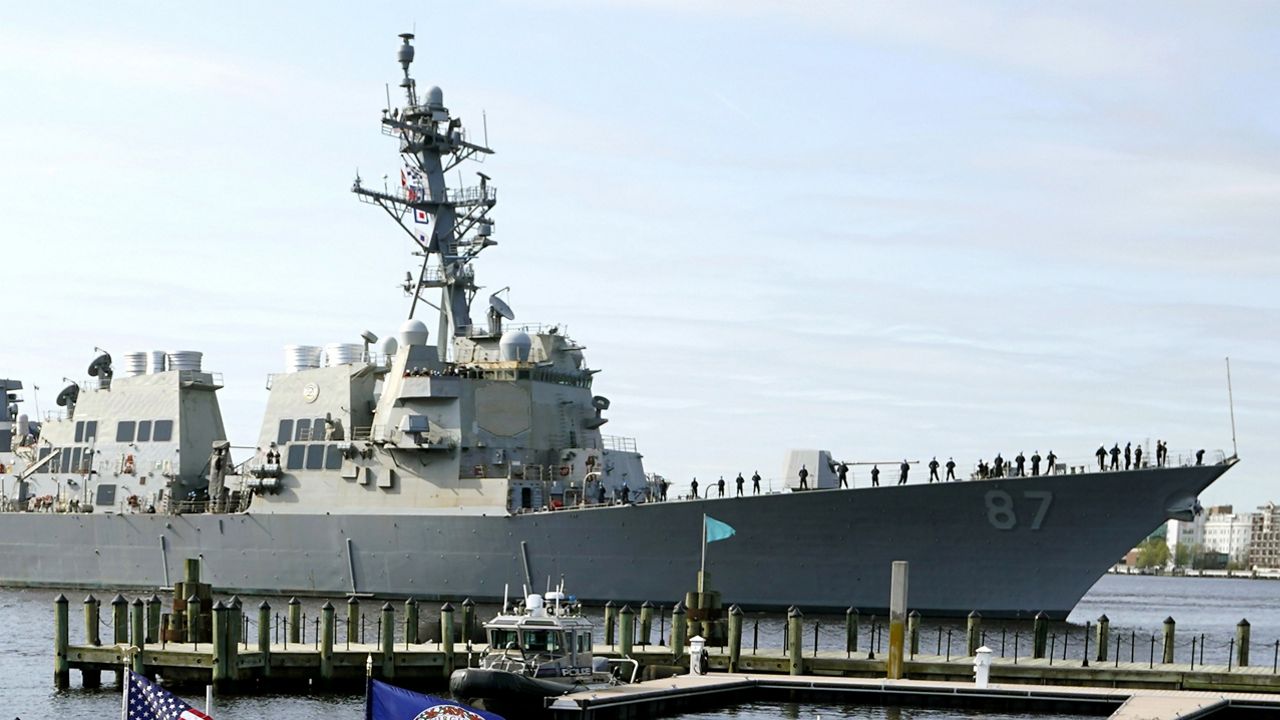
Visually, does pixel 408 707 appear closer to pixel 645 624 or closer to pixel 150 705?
pixel 150 705

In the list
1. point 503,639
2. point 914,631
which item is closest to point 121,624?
point 503,639

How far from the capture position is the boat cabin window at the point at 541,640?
26016mm

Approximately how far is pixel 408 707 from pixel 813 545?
2918cm

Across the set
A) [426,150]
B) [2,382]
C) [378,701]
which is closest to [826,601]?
[426,150]

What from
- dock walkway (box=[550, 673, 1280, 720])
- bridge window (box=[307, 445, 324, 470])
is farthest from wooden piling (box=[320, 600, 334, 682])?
bridge window (box=[307, 445, 324, 470])

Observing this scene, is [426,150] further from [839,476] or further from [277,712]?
[277,712]

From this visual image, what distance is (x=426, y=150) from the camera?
5434 centimetres

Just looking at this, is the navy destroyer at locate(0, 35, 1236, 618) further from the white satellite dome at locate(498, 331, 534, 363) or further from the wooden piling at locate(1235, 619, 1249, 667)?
the wooden piling at locate(1235, 619, 1249, 667)

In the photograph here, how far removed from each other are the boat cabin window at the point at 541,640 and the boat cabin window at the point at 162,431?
3218cm

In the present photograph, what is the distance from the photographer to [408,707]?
50.2ft

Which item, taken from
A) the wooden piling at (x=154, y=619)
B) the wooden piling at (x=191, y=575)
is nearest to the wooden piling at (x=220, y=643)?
the wooden piling at (x=154, y=619)

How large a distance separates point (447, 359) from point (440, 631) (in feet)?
67.4

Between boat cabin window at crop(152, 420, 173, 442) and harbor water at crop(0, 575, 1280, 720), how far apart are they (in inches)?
198

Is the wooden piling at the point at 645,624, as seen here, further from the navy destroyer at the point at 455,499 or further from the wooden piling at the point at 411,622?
the navy destroyer at the point at 455,499
